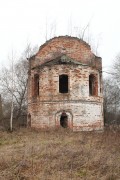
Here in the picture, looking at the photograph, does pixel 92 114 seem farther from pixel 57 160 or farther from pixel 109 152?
pixel 57 160

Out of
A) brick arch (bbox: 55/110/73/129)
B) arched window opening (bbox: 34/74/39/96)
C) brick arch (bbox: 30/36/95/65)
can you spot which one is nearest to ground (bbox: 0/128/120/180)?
brick arch (bbox: 55/110/73/129)

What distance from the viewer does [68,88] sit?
714 inches

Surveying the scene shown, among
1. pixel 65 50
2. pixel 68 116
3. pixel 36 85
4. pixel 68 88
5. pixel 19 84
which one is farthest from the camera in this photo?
pixel 19 84

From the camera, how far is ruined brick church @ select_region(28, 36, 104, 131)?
701 inches

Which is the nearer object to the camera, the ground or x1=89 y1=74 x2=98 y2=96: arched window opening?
the ground

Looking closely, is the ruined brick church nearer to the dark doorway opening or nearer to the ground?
the dark doorway opening

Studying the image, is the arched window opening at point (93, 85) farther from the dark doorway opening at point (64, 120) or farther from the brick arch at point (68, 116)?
the dark doorway opening at point (64, 120)

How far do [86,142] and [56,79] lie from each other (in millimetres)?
6337

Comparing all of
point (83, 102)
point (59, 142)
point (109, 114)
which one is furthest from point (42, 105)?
point (109, 114)

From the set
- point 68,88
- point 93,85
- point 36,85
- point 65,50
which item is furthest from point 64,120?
point 65,50

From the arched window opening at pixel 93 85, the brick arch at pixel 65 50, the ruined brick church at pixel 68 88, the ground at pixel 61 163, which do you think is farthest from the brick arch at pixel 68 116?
the ground at pixel 61 163

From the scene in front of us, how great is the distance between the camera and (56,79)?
18094mm

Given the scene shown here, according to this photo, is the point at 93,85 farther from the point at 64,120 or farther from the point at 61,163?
the point at 61,163

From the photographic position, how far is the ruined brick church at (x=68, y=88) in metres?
17.8
